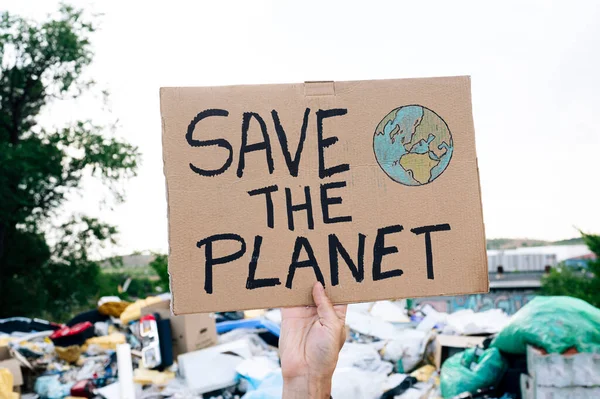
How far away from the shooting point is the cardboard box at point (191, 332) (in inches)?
190

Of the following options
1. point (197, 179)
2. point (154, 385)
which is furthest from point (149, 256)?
point (197, 179)

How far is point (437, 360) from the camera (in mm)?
4980

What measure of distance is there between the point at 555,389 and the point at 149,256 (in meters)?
16.6

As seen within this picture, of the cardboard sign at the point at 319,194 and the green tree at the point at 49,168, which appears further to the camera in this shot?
the green tree at the point at 49,168

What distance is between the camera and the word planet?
141cm

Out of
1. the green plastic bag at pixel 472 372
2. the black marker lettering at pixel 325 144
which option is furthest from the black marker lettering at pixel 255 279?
the green plastic bag at pixel 472 372

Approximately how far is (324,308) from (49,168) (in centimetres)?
1304

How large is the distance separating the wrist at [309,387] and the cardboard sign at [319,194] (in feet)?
0.66

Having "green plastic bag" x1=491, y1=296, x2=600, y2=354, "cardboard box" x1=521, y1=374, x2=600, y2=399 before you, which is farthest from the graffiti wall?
"cardboard box" x1=521, y1=374, x2=600, y2=399

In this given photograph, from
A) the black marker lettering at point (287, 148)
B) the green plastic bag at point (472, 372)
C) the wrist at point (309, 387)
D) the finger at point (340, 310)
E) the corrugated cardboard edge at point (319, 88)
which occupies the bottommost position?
the green plastic bag at point (472, 372)

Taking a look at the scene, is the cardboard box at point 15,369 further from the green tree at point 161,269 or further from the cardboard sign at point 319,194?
the green tree at point 161,269

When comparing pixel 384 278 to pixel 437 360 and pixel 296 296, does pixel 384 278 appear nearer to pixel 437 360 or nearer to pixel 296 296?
pixel 296 296

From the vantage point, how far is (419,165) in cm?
142

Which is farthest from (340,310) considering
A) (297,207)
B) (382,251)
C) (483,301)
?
(483,301)
